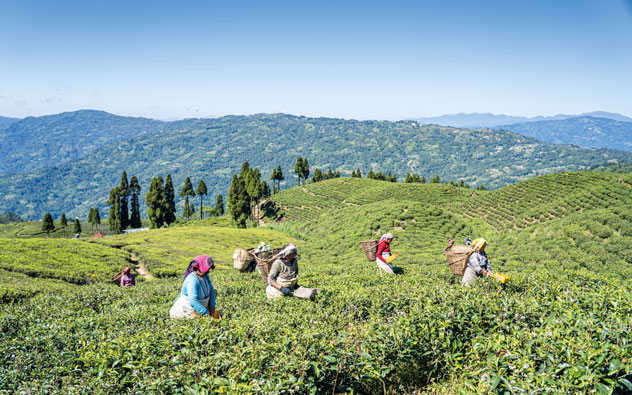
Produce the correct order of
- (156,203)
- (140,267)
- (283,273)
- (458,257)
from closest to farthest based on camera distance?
(283,273) → (458,257) → (140,267) → (156,203)

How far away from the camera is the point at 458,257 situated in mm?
10383

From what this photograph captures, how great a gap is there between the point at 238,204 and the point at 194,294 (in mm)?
57217

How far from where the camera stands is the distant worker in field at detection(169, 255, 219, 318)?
714cm

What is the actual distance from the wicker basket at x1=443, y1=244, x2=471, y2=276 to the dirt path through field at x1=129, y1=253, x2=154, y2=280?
18.7 meters

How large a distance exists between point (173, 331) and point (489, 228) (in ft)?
126

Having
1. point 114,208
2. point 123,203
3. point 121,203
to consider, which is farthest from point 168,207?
point 114,208

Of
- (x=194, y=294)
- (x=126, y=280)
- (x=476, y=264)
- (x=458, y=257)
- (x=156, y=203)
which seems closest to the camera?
(x=194, y=294)

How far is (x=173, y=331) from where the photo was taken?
5.29 m

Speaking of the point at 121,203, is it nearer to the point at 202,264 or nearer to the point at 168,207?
the point at 168,207

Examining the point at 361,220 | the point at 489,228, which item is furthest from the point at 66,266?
the point at 489,228

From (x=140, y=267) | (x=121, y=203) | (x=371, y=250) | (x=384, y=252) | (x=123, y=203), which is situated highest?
(x=384, y=252)

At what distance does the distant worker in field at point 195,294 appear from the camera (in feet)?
23.4

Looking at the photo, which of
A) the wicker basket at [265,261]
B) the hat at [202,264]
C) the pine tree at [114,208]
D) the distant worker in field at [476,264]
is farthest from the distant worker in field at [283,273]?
the pine tree at [114,208]

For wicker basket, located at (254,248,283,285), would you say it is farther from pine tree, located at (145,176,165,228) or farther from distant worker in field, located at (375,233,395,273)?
pine tree, located at (145,176,165,228)
